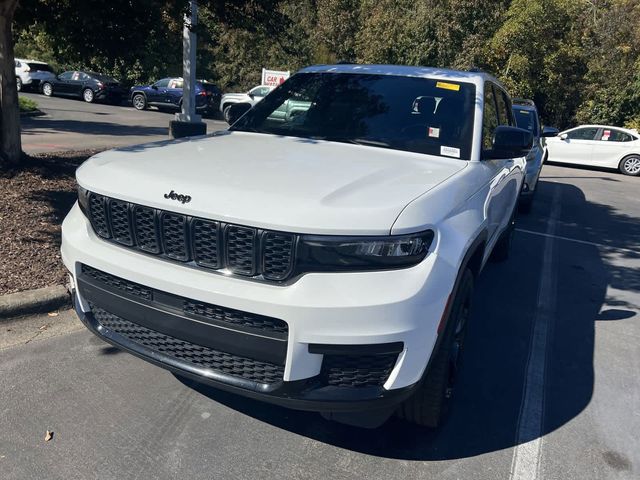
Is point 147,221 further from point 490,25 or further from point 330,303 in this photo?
point 490,25

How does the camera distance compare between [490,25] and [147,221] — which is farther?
[490,25]

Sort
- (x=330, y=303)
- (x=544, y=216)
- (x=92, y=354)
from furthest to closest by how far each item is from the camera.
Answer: (x=544, y=216), (x=92, y=354), (x=330, y=303)

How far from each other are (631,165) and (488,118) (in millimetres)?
16224

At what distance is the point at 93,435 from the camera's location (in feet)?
9.52

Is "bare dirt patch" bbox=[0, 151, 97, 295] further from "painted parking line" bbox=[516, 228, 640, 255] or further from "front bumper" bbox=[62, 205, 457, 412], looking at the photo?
"painted parking line" bbox=[516, 228, 640, 255]

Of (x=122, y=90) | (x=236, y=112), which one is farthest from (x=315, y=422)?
(x=122, y=90)

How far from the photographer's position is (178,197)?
8.36 feet

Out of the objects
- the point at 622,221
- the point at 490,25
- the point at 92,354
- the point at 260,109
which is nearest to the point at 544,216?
the point at 622,221

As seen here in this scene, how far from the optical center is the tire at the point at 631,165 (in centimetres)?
1780

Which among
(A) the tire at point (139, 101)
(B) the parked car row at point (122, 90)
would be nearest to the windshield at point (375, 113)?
(B) the parked car row at point (122, 90)

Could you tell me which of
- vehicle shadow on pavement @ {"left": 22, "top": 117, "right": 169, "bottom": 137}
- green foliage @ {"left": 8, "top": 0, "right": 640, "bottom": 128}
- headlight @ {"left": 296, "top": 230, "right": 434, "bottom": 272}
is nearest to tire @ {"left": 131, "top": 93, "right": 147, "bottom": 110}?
green foliage @ {"left": 8, "top": 0, "right": 640, "bottom": 128}

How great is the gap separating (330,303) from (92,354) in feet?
7.16

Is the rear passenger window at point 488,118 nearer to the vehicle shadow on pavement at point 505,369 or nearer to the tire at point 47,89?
the vehicle shadow on pavement at point 505,369

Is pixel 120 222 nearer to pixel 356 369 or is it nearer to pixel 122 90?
pixel 356 369
